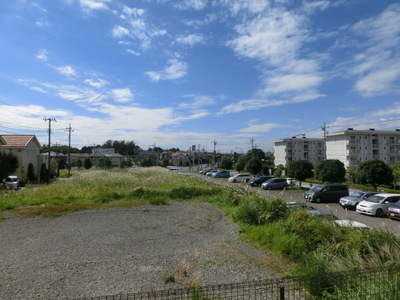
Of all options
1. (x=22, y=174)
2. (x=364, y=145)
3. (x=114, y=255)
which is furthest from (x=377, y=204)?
(x=364, y=145)

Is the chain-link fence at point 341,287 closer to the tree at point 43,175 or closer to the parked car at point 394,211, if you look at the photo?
the parked car at point 394,211

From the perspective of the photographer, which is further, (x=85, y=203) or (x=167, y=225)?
(x=85, y=203)

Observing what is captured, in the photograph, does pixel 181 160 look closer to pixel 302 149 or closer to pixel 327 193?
pixel 302 149

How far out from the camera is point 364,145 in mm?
54312

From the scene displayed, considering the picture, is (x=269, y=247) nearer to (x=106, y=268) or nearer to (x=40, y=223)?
(x=106, y=268)

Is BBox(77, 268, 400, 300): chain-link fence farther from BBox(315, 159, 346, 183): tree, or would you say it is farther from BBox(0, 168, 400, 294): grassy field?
BBox(315, 159, 346, 183): tree

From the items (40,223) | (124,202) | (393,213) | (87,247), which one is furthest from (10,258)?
(393,213)

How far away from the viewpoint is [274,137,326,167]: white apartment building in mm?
69312

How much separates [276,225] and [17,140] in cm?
3561

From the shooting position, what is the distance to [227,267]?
6.54 meters

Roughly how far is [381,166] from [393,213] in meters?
11.0

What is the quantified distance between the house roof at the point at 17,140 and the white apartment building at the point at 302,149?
186ft

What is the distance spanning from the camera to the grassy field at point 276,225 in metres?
5.50

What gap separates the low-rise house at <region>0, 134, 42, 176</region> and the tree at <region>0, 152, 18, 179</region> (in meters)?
0.90
